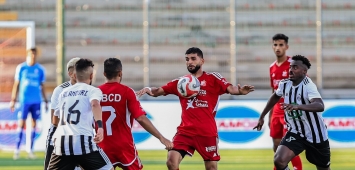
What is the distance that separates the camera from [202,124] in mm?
9797

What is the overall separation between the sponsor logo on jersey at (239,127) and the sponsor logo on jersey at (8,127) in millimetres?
4063

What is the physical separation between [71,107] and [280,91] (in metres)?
3.19

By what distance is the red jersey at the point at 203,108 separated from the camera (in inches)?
386

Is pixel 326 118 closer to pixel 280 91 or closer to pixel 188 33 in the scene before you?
pixel 188 33

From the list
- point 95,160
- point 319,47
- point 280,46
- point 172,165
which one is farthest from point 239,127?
point 95,160

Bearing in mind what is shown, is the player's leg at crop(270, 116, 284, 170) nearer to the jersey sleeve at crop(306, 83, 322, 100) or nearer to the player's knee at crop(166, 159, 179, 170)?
the jersey sleeve at crop(306, 83, 322, 100)

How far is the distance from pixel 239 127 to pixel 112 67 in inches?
367

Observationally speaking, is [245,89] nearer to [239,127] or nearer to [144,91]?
[144,91]

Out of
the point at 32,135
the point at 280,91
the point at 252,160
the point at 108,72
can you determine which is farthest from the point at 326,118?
the point at 108,72

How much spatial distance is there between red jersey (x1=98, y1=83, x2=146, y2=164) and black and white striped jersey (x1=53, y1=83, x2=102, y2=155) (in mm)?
559

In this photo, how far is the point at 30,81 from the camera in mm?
16469

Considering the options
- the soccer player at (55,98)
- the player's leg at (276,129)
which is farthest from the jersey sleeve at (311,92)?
the soccer player at (55,98)

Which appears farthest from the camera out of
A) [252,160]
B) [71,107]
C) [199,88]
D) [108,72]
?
[252,160]

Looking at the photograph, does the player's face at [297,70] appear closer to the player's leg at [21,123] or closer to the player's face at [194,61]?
the player's face at [194,61]
